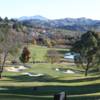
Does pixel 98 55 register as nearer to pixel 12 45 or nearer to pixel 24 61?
pixel 12 45

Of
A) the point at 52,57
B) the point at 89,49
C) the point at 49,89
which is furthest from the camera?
the point at 52,57

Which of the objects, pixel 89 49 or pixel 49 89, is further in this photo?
pixel 89 49

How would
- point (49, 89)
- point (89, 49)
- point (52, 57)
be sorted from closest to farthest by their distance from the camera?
point (49, 89) < point (89, 49) < point (52, 57)

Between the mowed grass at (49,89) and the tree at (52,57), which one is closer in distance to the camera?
the mowed grass at (49,89)

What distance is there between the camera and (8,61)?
12175 cm

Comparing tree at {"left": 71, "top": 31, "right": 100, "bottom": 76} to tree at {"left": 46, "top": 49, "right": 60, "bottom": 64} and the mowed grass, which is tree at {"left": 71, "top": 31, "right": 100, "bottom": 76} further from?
tree at {"left": 46, "top": 49, "right": 60, "bottom": 64}

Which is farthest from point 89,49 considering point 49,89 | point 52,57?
point 52,57

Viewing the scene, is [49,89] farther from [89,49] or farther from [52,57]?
[52,57]

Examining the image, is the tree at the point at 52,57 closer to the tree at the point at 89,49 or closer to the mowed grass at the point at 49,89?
the tree at the point at 89,49

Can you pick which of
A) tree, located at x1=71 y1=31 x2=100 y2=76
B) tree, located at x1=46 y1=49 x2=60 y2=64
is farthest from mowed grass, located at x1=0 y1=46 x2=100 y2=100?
tree, located at x1=46 y1=49 x2=60 y2=64

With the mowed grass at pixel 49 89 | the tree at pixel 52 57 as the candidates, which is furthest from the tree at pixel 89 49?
the tree at pixel 52 57

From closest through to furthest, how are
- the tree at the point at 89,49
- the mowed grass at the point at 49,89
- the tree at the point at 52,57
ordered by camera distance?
the mowed grass at the point at 49,89 → the tree at the point at 89,49 → the tree at the point at 52,57

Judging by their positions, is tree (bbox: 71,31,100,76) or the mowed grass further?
tree (bbox: 71,31,100,76)

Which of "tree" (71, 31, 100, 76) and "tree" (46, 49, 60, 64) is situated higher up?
"tree" (71, 31, 100, 76)
